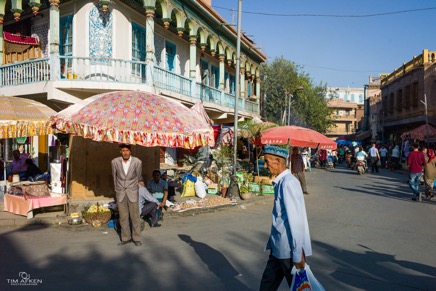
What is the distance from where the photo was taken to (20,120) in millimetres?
9094

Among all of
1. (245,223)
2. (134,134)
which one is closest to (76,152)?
(134,134)

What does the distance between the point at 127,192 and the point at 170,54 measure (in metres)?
11.6

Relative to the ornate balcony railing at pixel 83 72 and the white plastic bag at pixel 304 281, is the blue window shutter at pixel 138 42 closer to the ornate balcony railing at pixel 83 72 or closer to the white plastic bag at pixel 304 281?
the ornate balcony railing at pixel 83 72

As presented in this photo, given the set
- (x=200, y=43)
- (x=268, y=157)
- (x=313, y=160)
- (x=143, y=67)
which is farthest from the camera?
(x=313, y=160)

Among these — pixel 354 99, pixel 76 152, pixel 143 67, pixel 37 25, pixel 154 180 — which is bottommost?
pixel 154 180

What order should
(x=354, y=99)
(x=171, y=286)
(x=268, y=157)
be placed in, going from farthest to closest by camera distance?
(x=354, y=99) < (x=171, y=286) < (x=268, y=157)

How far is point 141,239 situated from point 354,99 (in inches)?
3199

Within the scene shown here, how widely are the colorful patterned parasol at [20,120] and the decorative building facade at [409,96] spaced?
21.3 m

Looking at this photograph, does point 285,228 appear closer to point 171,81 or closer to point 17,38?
point 171,81

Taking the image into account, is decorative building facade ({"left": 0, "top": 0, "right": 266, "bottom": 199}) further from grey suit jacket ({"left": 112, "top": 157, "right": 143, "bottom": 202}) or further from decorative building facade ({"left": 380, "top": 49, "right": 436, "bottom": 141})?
decorative building facade ({"left": 380, "top": 49, "right": 436, "bottom": 141})

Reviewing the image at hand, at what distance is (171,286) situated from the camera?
4.72m

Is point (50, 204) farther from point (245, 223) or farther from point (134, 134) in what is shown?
point (245, 223)

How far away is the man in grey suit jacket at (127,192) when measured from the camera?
263 inches

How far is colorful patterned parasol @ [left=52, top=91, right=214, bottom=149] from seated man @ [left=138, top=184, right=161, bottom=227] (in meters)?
1.12
